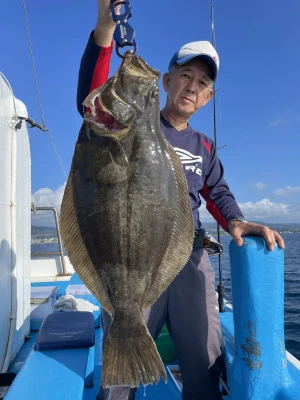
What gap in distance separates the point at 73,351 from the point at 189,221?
1.59 m

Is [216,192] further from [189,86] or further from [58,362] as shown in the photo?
[58,362]

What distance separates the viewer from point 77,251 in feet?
7.53

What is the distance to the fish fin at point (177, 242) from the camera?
2301mm

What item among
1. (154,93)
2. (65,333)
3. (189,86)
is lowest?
(65,333)

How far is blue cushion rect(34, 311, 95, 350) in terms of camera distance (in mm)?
2848

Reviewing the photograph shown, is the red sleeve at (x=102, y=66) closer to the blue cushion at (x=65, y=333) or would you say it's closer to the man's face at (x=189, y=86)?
the man's face at (x=189, y=86)

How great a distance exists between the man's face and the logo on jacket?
0.38 m

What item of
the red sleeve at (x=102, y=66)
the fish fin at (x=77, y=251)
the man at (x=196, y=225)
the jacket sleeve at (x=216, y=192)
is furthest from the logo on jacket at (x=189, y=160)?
the fish fin at (x=77, y=251)

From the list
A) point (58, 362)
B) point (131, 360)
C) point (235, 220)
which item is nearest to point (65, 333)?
point (58, 362)

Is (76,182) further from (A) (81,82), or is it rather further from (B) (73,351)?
(B) (73,351)

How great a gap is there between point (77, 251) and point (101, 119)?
3.07 ft

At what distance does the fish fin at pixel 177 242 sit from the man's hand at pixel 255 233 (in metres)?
0.41

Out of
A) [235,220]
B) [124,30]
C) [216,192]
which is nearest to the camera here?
[124,30]

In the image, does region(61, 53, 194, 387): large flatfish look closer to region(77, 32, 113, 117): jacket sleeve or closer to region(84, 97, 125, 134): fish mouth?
region(84, 97, 125, 134): fish mouth
